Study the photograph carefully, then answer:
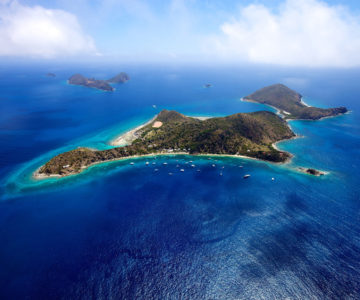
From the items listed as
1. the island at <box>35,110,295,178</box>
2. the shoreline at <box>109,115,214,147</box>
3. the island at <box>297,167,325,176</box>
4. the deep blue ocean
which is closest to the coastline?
the shoreline at <box>109,115,214,147</box>

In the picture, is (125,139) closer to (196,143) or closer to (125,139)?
(125,139)

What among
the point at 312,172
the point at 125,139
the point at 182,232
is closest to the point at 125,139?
the point at 125,139

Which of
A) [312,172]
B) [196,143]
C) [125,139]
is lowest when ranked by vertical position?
[312,172]

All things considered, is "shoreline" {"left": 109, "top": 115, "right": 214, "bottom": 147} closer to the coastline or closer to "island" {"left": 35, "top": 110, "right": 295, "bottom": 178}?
the coastline

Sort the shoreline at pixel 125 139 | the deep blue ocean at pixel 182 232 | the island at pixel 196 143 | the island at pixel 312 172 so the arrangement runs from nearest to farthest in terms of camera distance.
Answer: the deep blue ocean at pixel 182 232 → the island at pixel 312 172 → the island at pixel 196 143 → the shoreline at pixel 125 139

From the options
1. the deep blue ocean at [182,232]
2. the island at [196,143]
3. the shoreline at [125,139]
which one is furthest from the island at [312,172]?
the shoreline at [125,139]

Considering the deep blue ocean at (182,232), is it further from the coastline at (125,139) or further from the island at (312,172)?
the coastline at (125,139)

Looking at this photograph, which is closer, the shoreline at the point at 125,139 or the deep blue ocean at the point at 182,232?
Answer: the deep blue ocean at the point at 182,232

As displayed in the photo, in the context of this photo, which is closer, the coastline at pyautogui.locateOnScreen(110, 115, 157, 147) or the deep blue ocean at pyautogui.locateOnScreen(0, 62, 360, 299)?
the deep blue ocean at pyautogui.locateOnScreen(0, 62, 360, 299)

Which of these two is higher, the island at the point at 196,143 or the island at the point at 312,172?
the island at the point at 196,143

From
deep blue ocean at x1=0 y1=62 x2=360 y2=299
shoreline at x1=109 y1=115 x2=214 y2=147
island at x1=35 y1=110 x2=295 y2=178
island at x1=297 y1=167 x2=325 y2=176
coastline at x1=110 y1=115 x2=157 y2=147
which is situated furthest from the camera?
coastline at x1=110 y1=115 x2=157 y2=147
